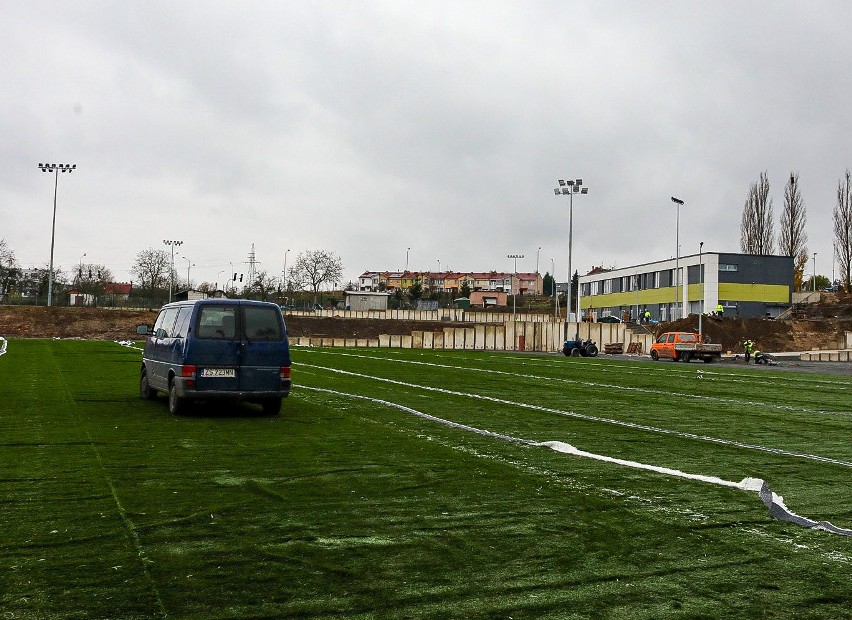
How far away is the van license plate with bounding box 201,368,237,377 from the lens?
44.0 ft

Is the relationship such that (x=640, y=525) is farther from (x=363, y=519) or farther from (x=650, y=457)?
(x=650, y=457)

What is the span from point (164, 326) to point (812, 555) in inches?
470

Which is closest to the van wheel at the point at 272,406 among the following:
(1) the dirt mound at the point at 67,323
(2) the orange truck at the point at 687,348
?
(2) the orange truck at the point at 687,348

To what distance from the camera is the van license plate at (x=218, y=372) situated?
528 inches

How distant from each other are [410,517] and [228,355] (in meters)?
7.51

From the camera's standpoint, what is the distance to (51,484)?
7855 mm

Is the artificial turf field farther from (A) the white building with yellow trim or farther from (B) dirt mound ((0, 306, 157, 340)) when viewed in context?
(A) the white building with yellow trim

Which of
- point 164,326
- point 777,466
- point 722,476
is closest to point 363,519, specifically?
point 722,476

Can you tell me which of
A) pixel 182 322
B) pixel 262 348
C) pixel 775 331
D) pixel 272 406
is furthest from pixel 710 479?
pixel 775 331

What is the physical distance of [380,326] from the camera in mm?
79875

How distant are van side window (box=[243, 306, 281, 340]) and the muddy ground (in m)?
56.2

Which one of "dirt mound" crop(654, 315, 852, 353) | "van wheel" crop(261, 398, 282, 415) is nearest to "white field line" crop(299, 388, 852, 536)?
"van wheel" crop(261, 398, 282, 415)

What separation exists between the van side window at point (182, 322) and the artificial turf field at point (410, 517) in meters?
1.33

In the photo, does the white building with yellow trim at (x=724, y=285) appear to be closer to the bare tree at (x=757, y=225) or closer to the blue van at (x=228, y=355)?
the bare tree at (x=757, y=225)
